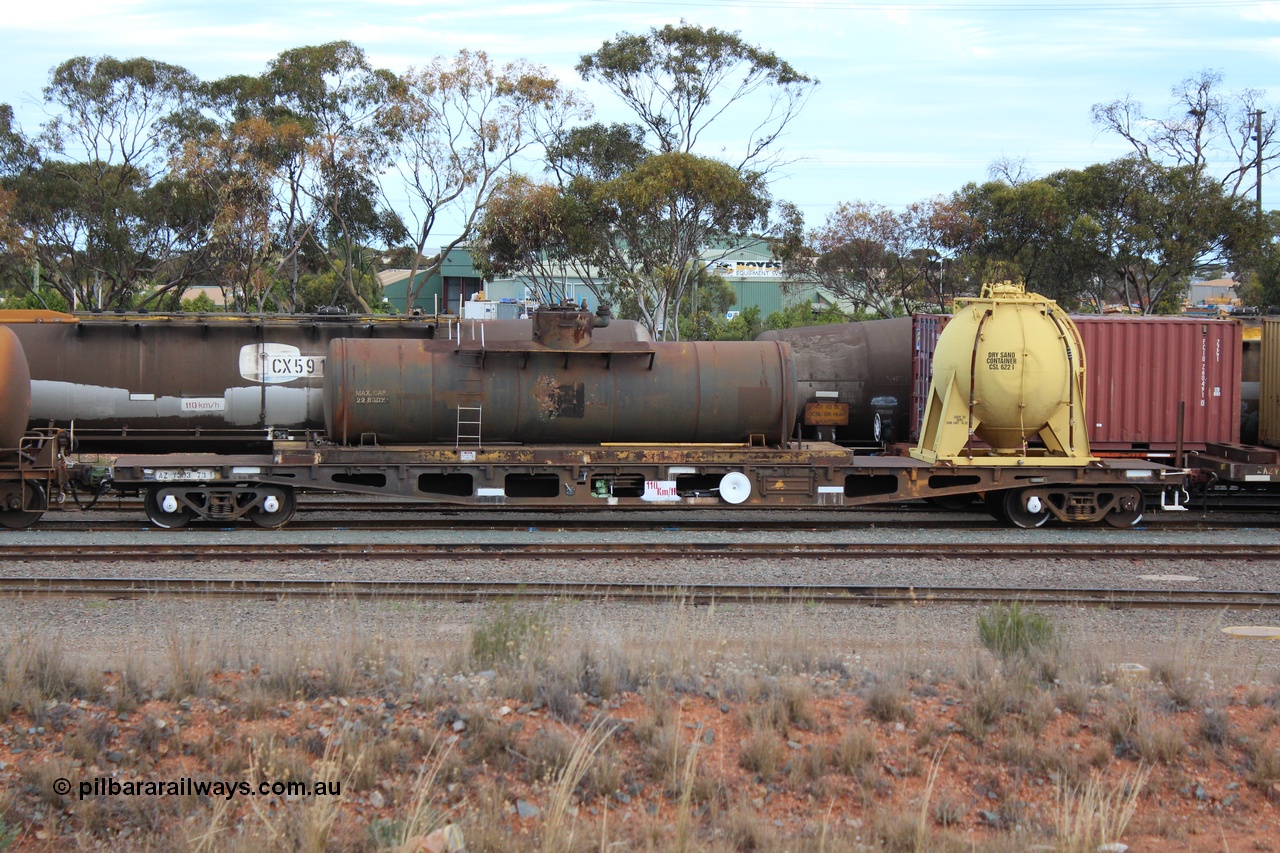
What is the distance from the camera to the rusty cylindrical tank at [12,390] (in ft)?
47.1

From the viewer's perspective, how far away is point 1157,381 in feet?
60.0

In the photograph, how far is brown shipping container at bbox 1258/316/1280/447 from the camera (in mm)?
18234

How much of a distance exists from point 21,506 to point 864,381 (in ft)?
45.6

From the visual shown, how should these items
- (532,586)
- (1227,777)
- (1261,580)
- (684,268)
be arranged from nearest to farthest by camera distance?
(1227,777) < (532,586) < (1261,580) < (684,268)

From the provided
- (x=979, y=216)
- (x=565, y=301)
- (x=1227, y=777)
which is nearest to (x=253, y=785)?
(x=1227, y=777)

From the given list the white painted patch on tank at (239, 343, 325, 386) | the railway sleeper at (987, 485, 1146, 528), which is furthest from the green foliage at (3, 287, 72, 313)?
the railway sleeper at (987, 485, 1146, 528)

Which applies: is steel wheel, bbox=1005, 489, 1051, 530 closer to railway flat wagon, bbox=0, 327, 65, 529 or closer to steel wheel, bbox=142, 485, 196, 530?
steel wheel, bbox=142, 485, 196, 530

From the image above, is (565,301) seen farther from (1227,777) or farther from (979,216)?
(979,216)

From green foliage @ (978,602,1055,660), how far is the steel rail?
409cm

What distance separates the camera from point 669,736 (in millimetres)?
7094

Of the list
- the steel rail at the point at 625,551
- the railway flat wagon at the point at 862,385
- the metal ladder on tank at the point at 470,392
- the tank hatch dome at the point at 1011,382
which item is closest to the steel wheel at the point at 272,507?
the steel rail at the point at 625,551

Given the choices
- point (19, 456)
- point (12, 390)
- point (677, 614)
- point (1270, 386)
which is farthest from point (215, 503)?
point (1270, 386)

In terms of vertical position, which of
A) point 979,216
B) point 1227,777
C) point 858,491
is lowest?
point 1227,777

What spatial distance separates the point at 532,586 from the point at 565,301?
17.5 feet
